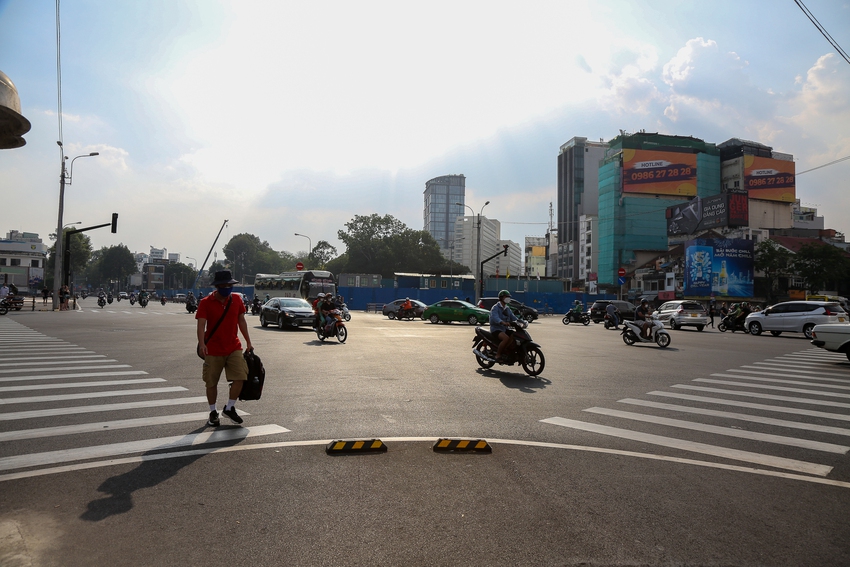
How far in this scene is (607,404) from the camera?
8273mm

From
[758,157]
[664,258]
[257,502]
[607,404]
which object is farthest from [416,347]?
[758,157]

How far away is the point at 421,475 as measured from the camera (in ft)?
15.6

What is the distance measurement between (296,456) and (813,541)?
400 cm

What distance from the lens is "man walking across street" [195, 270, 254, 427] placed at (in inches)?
253

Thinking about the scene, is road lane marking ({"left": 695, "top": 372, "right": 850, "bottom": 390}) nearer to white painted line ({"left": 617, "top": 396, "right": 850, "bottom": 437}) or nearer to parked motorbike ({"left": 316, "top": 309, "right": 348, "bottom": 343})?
white painted line ({"left": 617, "top": 396, "right": 850, "bottom": 437})

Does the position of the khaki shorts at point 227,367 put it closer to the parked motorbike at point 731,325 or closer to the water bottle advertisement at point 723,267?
the parked motorbike at point 731,325

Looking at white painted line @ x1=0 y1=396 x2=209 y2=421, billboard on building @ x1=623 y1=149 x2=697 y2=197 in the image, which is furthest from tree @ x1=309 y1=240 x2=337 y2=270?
white painted line @ x1=0 y1=396 x2=209 y2=421

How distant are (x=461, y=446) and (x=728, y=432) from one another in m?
3.32

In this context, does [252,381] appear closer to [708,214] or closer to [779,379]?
[779,379]

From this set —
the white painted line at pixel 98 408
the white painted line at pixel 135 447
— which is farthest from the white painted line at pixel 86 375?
the white painted line at pixel 135 447

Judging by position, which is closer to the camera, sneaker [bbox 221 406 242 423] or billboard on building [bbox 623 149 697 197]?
sneaker [bbox 221 406 242 423]

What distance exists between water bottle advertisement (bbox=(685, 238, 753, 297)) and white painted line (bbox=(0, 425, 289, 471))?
6693cm

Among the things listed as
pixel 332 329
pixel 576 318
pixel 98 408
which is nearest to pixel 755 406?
pixel 98 408

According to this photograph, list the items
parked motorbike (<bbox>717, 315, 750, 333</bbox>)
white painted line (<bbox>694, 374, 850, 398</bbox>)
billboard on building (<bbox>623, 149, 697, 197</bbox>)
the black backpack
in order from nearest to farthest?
1. the black backpack
2. white painted line (<bbox>694, 374, 850, 398</bbox>)
3. parked motorbike (<bbox>717, 315, 750, 333</bbox>)
4. billboard on building (<bbox>623, 149, 697, 197</bbox>)
